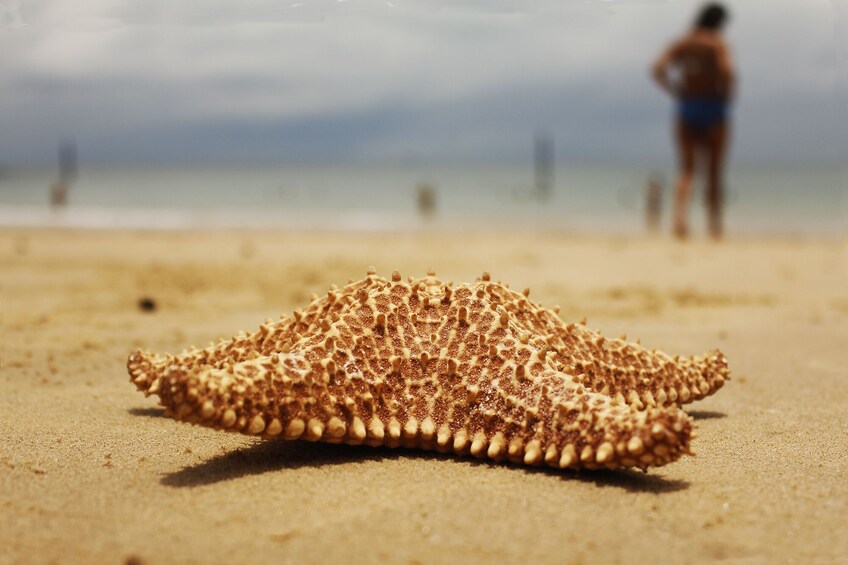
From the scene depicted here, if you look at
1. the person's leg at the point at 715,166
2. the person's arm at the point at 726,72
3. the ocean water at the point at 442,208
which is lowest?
the ocean water at the point at 442,208

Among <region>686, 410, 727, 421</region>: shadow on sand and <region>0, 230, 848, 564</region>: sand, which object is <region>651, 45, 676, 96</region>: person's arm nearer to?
<region>0, 230, 848, 564</region>: sand

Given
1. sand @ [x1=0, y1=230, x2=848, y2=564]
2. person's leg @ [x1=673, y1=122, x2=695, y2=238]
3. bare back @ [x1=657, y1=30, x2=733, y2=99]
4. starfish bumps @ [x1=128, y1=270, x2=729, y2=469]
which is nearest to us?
sand @ [x1=0, y1=230, x2=848, y2=564]

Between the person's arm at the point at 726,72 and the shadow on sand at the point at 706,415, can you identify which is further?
the person's arm at the point at 726,72

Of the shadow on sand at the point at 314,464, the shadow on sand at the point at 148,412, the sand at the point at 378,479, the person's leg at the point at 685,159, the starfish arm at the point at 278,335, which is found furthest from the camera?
the person's leg at the point at 685,159

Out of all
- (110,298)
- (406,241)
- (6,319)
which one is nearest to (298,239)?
(406,241)

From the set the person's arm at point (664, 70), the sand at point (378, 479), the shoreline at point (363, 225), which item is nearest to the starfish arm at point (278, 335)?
the sand at point (378, 479)

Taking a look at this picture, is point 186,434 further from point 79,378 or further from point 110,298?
point 110,298

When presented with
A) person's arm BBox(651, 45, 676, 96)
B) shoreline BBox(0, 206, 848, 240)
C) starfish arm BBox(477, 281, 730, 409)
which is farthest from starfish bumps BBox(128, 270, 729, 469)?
shoreline BBox(0, 206, 848, 240)

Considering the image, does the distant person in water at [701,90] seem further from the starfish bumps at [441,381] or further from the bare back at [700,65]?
the starfish bumps at [441,381]
